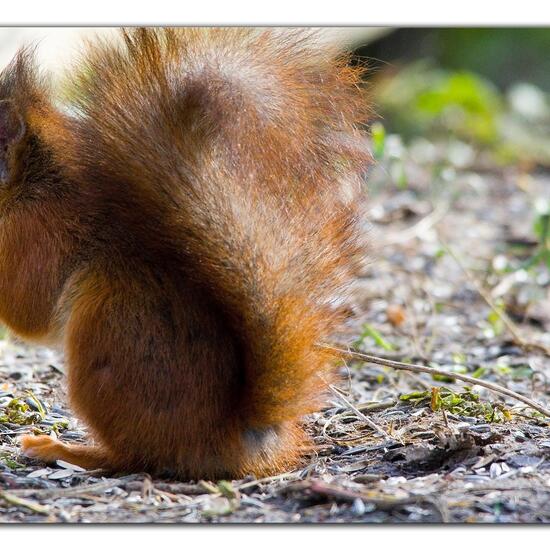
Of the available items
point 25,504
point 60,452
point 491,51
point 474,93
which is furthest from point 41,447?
point 491,51

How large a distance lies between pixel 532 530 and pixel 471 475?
1.06 ft

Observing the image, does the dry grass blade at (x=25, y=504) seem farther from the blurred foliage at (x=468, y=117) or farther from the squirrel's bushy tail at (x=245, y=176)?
the blurred foliage at (x=468, y=117)

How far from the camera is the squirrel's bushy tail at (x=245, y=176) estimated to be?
2500mm

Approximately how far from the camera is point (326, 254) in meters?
2.62

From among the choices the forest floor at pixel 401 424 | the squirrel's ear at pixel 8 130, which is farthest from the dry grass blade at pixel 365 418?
the squirrel's ear at pixel 8 130

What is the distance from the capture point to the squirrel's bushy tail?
2500 mm

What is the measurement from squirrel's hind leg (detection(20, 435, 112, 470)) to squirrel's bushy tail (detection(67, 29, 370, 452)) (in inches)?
16.6

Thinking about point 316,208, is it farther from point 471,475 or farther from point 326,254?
point 471,475

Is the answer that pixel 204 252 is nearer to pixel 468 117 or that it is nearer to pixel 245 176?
pixel 245 176

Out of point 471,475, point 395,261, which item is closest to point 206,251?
point 471,475

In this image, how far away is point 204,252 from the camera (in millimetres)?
2520

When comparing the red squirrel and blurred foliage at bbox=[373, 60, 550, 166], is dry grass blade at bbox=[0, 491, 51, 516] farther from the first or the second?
blurred foliage at bbox=[373, 60, 550, 166]

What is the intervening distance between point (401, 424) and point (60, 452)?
0.96 metres
